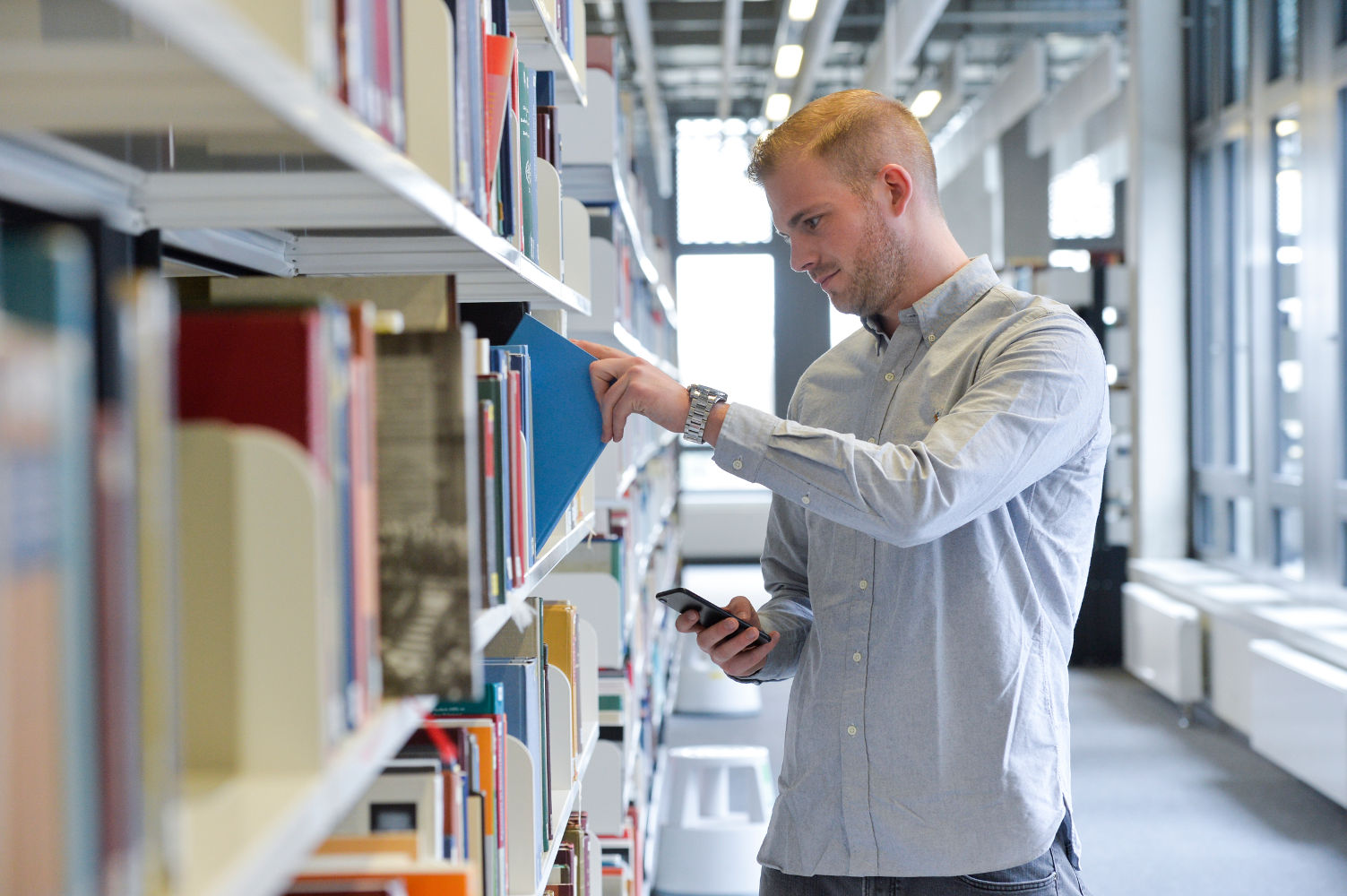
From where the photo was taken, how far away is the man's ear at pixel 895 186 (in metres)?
1.60

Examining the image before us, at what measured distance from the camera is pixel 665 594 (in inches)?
Result: 61.7

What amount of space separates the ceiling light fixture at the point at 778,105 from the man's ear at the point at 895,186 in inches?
251

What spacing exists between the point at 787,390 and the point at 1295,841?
7088 mm

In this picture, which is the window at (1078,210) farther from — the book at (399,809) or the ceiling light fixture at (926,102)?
the book at (399,809)

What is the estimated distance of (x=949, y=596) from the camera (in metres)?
1.49

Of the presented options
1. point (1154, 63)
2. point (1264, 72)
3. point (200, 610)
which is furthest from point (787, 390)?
point (200, 610)

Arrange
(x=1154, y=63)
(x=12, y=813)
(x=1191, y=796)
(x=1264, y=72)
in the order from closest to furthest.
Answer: (x=12, y=813) → (x=1191, y=796) → (x=1264, y=72) → (x=1154, y=63)

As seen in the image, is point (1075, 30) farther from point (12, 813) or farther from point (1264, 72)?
point (12, 813)

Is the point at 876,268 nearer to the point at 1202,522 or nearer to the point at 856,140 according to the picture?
the point at 856,140

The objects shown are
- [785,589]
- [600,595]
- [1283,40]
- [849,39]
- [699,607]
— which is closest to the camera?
[699,607]

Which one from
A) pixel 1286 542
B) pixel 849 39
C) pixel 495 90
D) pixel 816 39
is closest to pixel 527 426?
pixel 495 90

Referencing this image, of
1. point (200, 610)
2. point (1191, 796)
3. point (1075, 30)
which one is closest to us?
point (200, 610)

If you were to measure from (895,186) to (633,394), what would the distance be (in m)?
0.57

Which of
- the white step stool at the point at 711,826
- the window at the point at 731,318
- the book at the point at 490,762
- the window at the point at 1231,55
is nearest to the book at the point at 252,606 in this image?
the book at the point at 490,762
